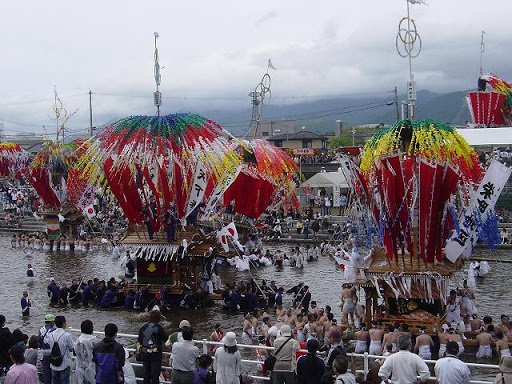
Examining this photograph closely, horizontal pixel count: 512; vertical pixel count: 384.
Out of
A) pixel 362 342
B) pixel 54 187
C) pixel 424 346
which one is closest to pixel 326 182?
pixel 54 187

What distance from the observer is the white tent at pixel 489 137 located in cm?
4768

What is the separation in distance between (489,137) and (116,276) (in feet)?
87.8

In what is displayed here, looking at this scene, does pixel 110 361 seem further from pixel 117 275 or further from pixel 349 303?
pixel 117 275

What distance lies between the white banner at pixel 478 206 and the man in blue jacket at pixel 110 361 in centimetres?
1180

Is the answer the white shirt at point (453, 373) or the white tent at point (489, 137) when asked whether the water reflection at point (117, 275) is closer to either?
the white tent at point (489, 137)

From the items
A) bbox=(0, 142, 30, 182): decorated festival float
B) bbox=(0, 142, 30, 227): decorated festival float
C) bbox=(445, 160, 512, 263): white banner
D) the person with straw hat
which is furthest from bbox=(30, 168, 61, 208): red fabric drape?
the person with straw hat

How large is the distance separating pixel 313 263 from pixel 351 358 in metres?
20.6

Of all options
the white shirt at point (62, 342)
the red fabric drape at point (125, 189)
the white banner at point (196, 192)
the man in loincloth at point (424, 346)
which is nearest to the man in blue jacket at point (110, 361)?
the white shirt at point (62, 342)

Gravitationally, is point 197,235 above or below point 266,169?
below

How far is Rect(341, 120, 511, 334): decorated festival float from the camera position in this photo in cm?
1998

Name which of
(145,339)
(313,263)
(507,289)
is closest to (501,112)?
(313,263)

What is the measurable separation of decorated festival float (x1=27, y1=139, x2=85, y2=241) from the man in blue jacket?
38213 mm

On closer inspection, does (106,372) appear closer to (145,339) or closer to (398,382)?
(145,339)

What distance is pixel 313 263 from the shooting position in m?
37.8
